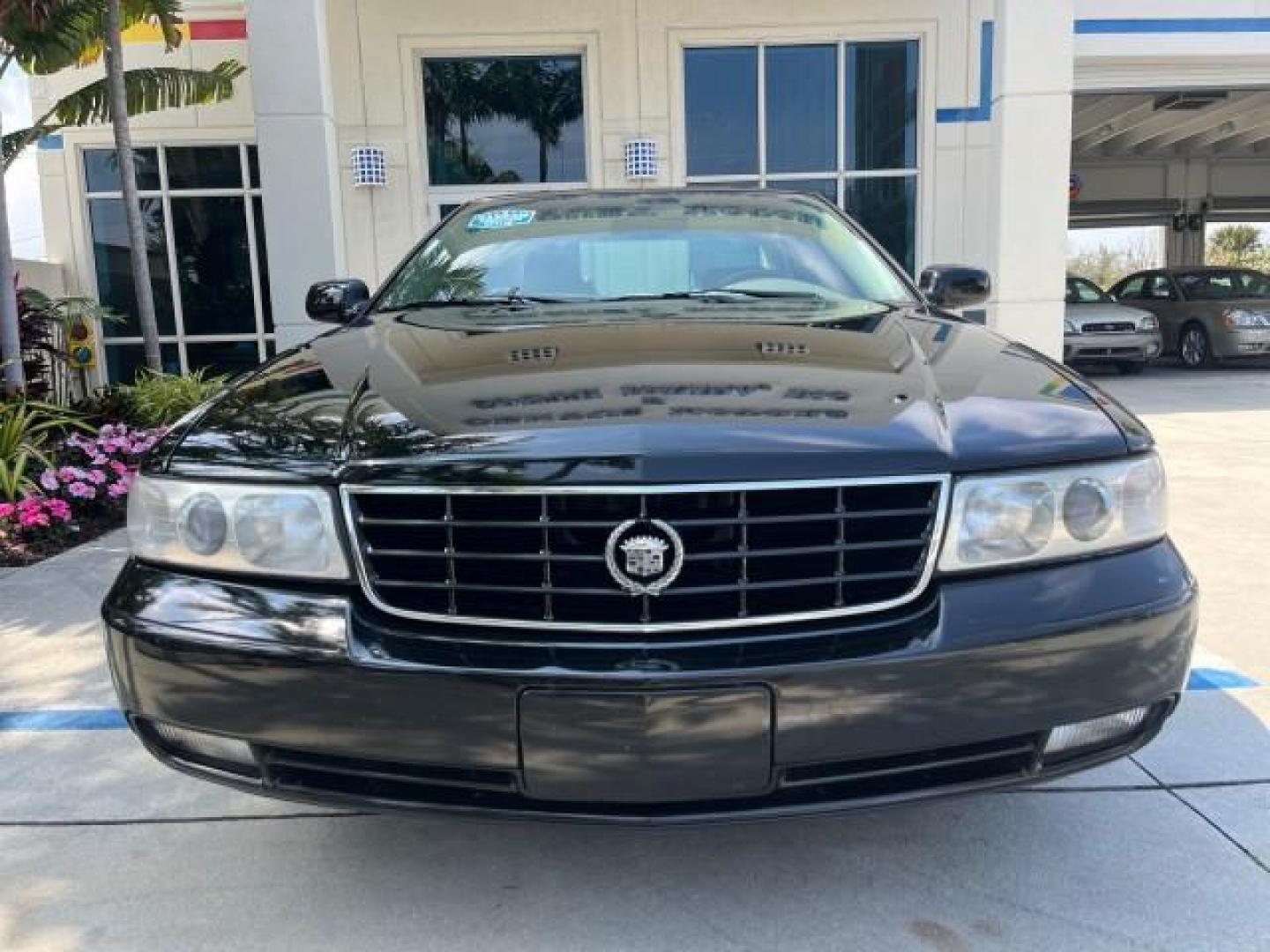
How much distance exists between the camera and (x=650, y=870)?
2.20 metres

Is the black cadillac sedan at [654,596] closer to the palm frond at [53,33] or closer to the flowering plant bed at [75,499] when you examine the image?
the flowering plant bed at [75,499]

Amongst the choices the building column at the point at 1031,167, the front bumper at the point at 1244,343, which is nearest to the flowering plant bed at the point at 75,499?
the building column at the point at 1031,167

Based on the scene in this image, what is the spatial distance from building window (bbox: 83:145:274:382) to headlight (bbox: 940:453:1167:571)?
10.2m

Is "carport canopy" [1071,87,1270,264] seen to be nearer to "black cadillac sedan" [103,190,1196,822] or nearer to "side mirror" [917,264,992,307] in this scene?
"side mirror" [917,264,992,307]

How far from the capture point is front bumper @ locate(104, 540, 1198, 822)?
1.69 metres

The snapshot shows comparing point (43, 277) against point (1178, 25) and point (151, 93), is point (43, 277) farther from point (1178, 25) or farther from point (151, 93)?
point (1178, 25)

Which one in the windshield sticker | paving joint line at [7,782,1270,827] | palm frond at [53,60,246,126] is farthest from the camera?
palm frond at [53,60,246,126]

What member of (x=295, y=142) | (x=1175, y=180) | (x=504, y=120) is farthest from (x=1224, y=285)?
(x=295, y=142)

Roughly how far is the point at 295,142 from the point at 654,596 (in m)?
7.79

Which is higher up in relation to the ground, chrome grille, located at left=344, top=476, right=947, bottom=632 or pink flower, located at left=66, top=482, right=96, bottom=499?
chrome grille, located at left=344, top=476, right=947, bottom=632

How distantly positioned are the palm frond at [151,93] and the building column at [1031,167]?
7.01 meters

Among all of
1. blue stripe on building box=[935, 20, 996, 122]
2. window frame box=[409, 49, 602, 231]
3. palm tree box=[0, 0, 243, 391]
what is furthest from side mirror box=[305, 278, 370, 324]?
blue stripe on building box=[935, 20, 996, 122]

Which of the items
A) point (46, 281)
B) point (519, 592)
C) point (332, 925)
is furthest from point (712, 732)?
point (46, 281)

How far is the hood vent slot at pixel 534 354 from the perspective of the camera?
218cm
